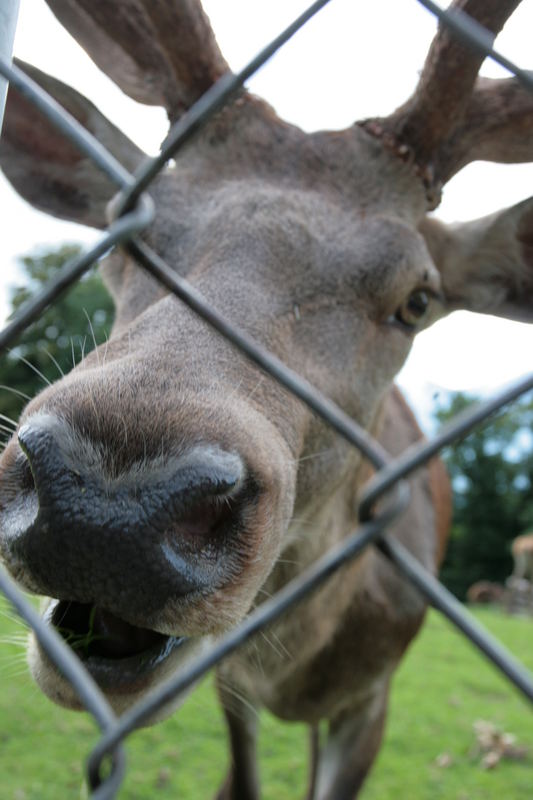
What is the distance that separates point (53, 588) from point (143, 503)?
0.29 m

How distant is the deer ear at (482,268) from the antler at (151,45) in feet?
4.06

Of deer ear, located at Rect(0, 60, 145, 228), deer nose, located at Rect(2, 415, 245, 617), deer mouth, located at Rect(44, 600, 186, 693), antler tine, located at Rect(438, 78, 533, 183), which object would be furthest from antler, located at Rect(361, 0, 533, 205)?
deer mouth, located at Rect(44, 600, 186, 693)

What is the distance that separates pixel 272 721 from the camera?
684 centimetres

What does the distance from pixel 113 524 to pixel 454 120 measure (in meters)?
2.35

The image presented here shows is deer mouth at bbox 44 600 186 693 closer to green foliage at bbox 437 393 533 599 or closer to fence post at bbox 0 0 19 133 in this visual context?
fence post at bbox 0 0 19 133

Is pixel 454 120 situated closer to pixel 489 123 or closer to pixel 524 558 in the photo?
pixel 489 123

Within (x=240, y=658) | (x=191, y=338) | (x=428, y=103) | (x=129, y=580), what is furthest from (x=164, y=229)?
(x=240, y=658)

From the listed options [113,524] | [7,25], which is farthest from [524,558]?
[7,25]

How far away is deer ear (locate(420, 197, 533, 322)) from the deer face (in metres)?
0.01

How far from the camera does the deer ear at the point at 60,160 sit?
11.7 feet

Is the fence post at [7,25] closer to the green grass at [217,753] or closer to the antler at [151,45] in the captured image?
the antler at [151,45]

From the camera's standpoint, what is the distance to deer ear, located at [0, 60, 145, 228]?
357 centimetres

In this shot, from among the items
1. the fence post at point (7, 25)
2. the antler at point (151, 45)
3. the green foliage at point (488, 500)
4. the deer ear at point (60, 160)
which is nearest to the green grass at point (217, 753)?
the deer ear at point (60, 160)

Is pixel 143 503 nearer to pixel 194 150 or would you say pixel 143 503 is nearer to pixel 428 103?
pixel 194 150
